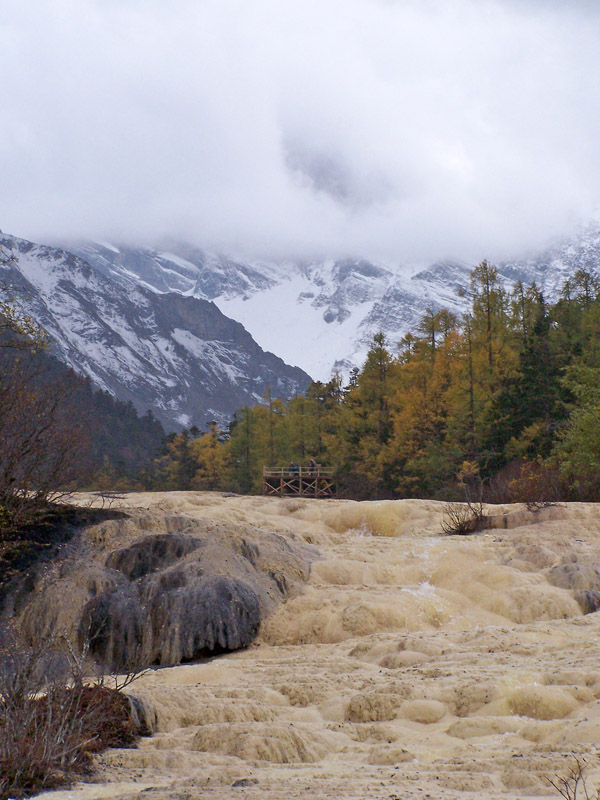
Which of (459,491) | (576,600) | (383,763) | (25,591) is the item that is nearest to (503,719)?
(383,763)

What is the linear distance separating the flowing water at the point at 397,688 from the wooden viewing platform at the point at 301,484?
2743 cm

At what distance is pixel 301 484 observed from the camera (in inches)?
1807

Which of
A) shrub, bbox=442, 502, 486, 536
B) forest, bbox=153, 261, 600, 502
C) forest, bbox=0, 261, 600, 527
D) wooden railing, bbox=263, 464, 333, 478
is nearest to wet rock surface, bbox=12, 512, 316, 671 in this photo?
forest, bbox=0, 261, 600, 527

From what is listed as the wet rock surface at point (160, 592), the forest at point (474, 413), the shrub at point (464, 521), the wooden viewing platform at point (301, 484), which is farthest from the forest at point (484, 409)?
the wet rock surface at point (160, 592)

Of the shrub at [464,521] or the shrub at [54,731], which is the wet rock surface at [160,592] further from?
the shrub at [464,521]

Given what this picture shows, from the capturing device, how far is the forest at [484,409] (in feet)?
94.0

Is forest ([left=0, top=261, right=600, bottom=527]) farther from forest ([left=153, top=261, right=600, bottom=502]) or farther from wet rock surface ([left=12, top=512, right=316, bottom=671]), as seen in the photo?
wet rock surface ([left=12, top=512, right=316, bottom=671])

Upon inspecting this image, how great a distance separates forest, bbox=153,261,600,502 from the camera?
2866 centimetres

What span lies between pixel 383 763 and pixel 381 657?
4.25m

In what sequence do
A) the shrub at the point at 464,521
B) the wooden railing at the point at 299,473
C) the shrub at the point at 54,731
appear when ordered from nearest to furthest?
the shrub at the point at 54,731
the shrub at the point at 464,521
the wooden railing at the point at 299,473

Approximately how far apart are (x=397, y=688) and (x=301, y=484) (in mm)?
37297

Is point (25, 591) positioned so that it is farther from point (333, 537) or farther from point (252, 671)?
point (333, 537)

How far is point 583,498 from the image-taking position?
25.6 meters

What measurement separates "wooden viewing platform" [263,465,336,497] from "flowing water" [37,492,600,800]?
27425 mm
